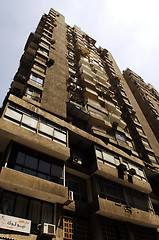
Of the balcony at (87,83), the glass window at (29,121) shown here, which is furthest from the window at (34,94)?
the balcony at (87,83)

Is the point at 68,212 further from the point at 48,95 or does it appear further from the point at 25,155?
the point at 48,95

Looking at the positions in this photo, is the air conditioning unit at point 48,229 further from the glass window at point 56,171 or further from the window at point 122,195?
the window at point 122,195

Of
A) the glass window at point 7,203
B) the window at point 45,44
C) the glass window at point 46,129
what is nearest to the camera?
the glass window at point 7,203

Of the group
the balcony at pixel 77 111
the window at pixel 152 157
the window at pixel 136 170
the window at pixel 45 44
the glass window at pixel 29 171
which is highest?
the window at pixel 45 44

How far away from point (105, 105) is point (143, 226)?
46.8 feet

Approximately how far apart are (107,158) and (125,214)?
4258 mm

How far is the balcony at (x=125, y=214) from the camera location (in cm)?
1180

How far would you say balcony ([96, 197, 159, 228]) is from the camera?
1180cm

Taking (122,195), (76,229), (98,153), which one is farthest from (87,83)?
(76,229)

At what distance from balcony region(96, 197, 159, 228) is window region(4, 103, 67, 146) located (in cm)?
483

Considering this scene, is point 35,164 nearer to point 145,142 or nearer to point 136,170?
point 136,170

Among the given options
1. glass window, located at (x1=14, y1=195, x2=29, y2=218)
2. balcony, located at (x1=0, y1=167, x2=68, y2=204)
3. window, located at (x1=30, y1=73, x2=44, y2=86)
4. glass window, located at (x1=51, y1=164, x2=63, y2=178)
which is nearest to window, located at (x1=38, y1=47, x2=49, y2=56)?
window, located at (x1=30, y1=73, x2=44, y2=86)

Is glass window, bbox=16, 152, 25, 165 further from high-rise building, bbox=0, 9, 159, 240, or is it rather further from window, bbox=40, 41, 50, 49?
window, bbox=40, 41, 50, 49

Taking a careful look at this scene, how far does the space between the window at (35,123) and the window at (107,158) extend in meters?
3.24
